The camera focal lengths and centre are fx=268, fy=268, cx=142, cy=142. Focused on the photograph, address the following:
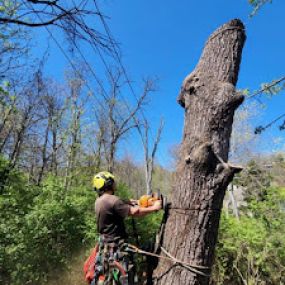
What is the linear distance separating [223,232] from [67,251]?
10.6ft

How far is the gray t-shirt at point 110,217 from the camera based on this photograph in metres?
2.85

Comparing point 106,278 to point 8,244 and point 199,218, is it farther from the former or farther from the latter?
point 8,244

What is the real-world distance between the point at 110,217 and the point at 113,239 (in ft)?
0.76

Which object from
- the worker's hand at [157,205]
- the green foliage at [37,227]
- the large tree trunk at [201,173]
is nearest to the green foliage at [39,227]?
the green foliage at [37,227]

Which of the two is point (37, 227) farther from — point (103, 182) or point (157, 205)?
point (157, 205)

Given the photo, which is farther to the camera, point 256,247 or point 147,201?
point 256,247

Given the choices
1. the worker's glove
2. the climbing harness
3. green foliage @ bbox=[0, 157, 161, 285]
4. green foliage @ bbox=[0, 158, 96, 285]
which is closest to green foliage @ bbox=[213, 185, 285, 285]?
green foliage @ bbox=[0, 157, 161, 285]

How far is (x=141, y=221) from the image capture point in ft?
16.4

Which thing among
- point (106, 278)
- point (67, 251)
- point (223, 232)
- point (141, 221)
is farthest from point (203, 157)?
point (67, 251)

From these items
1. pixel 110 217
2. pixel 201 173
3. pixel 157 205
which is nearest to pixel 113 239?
pixel 110 217

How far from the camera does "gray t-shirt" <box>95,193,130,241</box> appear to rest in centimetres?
285

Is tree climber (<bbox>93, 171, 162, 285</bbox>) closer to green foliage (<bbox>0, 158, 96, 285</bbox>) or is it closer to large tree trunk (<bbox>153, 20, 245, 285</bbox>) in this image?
large tree trunk (<bbox>153, 20, 245, 285</bbox>)

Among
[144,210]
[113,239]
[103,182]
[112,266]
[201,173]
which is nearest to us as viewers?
[201,173]

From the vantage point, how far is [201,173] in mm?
Answer: 1992
